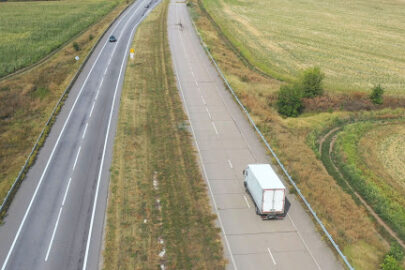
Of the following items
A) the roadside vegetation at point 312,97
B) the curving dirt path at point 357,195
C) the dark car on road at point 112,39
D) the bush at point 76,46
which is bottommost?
the curving dirt path at point 357,195

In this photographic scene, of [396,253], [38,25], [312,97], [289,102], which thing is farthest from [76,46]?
[396,253]

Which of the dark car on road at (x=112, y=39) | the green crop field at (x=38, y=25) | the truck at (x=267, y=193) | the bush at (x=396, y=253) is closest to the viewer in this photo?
the bush at (x=396, y=253)

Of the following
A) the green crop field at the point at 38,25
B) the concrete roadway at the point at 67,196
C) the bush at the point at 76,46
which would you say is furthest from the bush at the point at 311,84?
the green crop field at the point at 38,25

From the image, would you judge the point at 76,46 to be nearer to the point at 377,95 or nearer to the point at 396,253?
the point at 377,95

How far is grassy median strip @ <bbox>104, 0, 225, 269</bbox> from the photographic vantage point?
74.7 feet

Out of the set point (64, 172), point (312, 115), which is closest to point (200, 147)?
point (64, 172)

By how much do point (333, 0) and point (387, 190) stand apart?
120170 millimetres

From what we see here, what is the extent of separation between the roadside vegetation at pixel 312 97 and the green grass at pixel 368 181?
3.38ft

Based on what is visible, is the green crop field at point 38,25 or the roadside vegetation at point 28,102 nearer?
the roadside vegetation at point 28,102

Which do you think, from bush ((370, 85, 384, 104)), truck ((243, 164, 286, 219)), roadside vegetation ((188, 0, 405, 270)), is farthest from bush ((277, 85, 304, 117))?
truck ((243, 164, 286, 219))

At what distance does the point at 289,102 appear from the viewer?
4541cm

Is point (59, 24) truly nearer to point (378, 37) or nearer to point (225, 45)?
point (225, 45)

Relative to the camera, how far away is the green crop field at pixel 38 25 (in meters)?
67.2

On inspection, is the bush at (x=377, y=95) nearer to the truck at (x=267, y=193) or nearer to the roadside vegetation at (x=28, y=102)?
the truck at (x=267, y=193)
